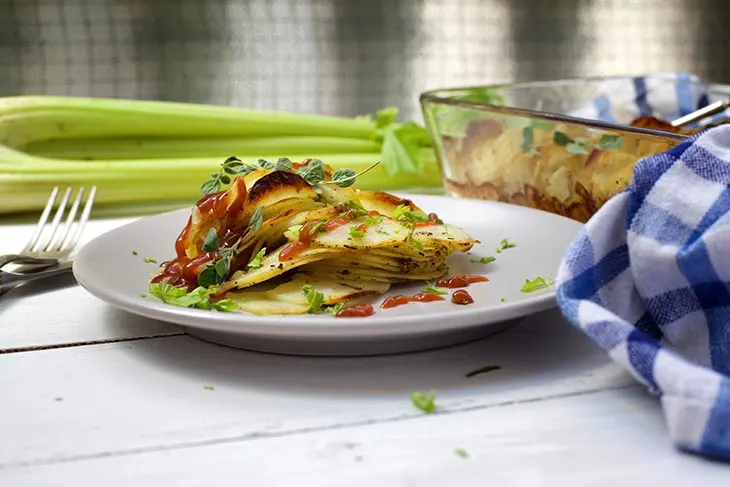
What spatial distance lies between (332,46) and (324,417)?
263 centimetres

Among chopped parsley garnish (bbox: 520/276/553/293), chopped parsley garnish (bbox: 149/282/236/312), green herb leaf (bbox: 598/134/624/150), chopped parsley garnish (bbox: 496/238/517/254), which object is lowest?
chopped parsley garnish (bbox: 496/238/517/254)

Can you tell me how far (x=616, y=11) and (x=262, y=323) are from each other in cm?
316

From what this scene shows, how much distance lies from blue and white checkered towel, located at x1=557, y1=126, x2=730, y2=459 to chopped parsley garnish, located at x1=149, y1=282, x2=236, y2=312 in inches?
16.7

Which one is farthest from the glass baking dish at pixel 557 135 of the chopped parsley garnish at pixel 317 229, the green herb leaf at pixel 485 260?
the chopped parsley garnish at pixel 317 229

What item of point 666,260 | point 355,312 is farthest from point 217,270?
point 666,260

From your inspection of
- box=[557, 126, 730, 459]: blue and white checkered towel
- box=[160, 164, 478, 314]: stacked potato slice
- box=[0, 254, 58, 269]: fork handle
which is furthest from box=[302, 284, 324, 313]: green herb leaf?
box=[0, 254, 58, 269]: fork handle

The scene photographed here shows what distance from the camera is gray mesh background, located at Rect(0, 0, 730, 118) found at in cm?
310

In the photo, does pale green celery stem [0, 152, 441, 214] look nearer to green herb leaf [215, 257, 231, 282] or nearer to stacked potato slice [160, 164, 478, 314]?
stacked potato slice [160, 164, 478, 314]

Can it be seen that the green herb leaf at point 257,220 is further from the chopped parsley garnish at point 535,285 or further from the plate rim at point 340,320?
the chopped parsley garnish at point 535,285

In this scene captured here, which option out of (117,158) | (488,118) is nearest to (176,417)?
(488,118)

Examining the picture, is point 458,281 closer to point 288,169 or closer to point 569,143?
point 288,169

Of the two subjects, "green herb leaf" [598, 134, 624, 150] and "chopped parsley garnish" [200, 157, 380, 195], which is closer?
"chopped parsley garnish" [200, 157, 380, 195]

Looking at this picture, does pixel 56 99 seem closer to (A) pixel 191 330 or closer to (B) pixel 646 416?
(A) pixel 191 330

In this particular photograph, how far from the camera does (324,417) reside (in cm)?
92
